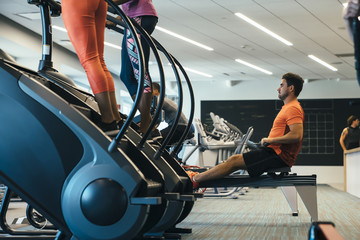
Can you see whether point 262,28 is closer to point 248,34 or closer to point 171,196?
point 248,34

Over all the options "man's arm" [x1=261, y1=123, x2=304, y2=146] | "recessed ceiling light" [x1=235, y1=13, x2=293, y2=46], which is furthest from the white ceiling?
"man's arm" [x1=261, y1=123, x2=304, y2=146]

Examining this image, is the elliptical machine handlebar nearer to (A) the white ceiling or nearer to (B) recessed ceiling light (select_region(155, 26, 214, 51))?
(A) the white ceiling

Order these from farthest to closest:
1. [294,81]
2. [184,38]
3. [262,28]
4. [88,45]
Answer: [184,38] < [262,28] < [294,81] < [88,45]

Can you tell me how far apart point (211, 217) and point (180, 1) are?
13.7ft

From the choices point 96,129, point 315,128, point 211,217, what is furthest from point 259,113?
point 96,129

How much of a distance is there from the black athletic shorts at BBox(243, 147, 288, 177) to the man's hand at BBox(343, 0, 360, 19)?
235 cm

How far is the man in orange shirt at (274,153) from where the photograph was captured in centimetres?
353

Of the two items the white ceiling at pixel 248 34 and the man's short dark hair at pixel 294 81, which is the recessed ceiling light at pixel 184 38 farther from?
the man's short dark hair at pixel 294 81

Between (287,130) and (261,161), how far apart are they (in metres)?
0.38

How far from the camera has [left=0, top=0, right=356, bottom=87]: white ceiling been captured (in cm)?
748

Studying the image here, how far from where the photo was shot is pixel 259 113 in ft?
48.9

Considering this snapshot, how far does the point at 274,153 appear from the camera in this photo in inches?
141

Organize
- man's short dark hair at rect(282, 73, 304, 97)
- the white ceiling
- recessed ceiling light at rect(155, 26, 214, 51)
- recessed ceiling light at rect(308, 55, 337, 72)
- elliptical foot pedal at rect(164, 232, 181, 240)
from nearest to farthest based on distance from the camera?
elliptical foot pedal at rect(164, 232, 181, 240), man's short dark hair at rect(282, 73, 304, 97), the white ceiling, recessed ceiling light at rect(155, 26, 214, 51), recessed ceiling light at rect(308, 55, 337, 72)

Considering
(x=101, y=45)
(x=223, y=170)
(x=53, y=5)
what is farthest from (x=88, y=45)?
(x=223, y=170)
